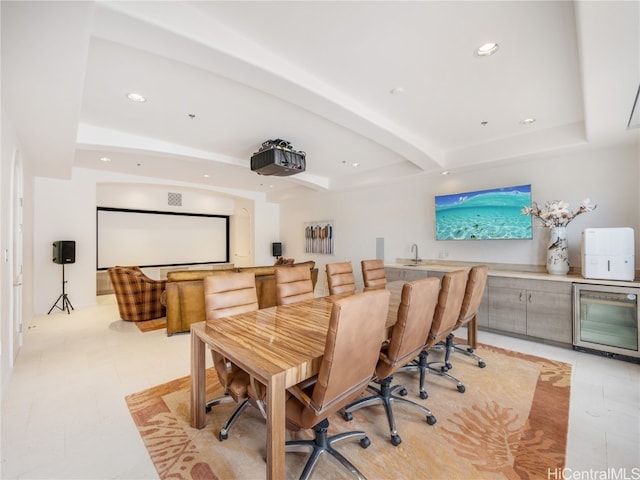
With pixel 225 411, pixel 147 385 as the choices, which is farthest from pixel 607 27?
pixel 147 385

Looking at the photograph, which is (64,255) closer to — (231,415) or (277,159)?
(277,159)

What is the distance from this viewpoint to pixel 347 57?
2.11m

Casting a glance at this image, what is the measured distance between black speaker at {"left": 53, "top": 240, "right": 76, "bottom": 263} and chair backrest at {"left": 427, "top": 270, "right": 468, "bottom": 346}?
591 cm

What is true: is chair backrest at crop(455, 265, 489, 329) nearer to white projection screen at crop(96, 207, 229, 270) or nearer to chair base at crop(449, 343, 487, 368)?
chair base at crop(449, 343, 487, 368)

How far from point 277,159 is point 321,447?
2.86 m

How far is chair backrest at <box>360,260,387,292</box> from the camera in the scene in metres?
3.63

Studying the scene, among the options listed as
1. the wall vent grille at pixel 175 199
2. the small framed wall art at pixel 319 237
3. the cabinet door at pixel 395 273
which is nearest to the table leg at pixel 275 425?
Result: the cabinet door at pixel 395 273

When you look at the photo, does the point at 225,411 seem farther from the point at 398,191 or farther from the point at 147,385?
the point at 398,191

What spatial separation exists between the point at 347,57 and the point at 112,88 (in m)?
2.13

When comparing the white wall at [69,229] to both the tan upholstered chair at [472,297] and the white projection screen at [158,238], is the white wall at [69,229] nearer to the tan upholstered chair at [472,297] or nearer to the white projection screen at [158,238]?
the white projection screen at [158,238]

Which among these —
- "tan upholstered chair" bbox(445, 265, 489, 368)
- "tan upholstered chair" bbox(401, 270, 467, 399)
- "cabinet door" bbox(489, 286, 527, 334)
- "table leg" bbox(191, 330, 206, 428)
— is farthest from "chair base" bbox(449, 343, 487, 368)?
"table leg" bbox(191, 330, 206, 428)

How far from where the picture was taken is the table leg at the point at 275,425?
1217 millimetres

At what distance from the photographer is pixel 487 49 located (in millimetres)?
2037

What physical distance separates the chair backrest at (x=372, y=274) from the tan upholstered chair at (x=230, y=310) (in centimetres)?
169
